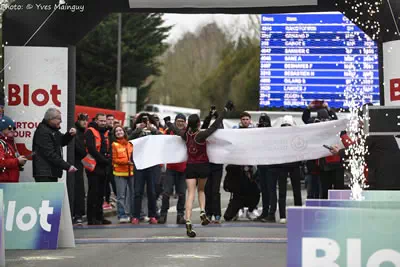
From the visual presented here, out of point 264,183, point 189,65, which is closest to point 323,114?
point 264,183

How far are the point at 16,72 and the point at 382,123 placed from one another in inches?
278

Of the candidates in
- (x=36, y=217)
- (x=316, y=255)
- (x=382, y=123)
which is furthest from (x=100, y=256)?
(x=316, y=255)

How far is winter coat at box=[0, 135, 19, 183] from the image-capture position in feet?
44.8

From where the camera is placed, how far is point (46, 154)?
1451 centimetres

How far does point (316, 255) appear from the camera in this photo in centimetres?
795

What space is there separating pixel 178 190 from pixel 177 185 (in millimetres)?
189

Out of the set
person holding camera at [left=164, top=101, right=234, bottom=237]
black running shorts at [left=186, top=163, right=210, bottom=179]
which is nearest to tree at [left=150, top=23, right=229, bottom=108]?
person holding camera at [left=164, top=101, right=234, bottom=237]

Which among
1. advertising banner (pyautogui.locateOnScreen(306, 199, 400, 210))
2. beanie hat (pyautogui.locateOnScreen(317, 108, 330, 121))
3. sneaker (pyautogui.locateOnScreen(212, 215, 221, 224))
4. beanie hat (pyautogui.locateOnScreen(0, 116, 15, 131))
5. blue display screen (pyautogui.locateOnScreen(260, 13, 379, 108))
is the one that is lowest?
sneaker (pyautogui.locateOnScreen(212, 215, 221, 224))

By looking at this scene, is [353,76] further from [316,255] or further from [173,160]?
[316,255]

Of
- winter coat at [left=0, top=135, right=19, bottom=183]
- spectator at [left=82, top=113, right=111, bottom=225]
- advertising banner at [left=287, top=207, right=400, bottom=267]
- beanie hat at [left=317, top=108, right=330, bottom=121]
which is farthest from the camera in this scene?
beanie hat at [left=317, top=108, right=330, bottom=121]

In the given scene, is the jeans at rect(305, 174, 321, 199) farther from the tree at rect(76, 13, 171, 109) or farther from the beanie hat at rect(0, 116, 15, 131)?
the tree at rect(76, 13, 171, 109)

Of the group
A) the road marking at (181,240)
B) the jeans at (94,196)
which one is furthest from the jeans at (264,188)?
the road marking at (181,240)

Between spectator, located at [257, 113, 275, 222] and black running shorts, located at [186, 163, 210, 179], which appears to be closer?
black running shorts, located at [186, 163, 210, 179]

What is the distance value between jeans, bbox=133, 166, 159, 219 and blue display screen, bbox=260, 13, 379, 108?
6595mm
